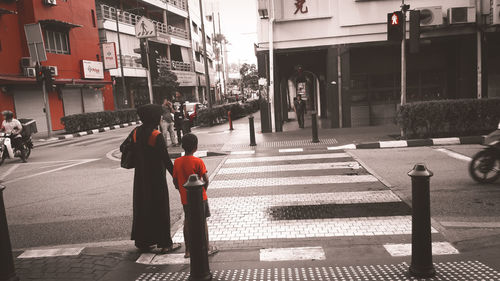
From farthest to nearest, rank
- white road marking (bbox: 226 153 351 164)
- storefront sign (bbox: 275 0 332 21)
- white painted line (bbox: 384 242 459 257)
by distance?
storefront sign (bbox: 275 0 332 21) < white road marking (bbox: 226 153 351 164) < white painted line (bbox: 384 242 459 257)

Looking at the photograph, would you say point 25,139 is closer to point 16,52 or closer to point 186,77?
point 16,52

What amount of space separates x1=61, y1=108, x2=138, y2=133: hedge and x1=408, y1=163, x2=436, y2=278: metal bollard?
22.9 m

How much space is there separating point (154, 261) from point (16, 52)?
24.7 metres

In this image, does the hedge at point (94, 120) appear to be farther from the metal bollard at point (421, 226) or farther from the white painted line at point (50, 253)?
the metal bollard at point (421, 226)

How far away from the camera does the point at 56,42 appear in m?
27.8

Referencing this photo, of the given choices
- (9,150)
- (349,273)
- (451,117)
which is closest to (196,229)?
(349,273)

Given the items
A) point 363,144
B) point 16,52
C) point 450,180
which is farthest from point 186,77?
point 450,180

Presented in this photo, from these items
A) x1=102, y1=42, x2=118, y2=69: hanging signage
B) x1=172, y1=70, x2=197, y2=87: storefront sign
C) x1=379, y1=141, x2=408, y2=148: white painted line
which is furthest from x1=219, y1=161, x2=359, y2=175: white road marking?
x1=172, y1=70, x2=197, y2=87: storefront sign

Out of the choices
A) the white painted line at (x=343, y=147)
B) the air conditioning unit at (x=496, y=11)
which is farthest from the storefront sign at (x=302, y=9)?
the white painted line at (x=343, y=147)

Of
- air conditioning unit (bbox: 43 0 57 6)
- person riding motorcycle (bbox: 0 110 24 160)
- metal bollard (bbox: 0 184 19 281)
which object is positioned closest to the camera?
metal bollard (bbox: 0 184 19 281)

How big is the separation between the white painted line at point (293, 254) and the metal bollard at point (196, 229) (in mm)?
854

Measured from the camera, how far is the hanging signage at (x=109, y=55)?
3102 cm

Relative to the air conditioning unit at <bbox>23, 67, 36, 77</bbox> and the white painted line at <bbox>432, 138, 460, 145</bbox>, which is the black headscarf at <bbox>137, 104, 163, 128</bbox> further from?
the air conditioning unit at <bbox>23, 67, 36, 77</bbox>

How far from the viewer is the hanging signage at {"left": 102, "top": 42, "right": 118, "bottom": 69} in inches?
1221
